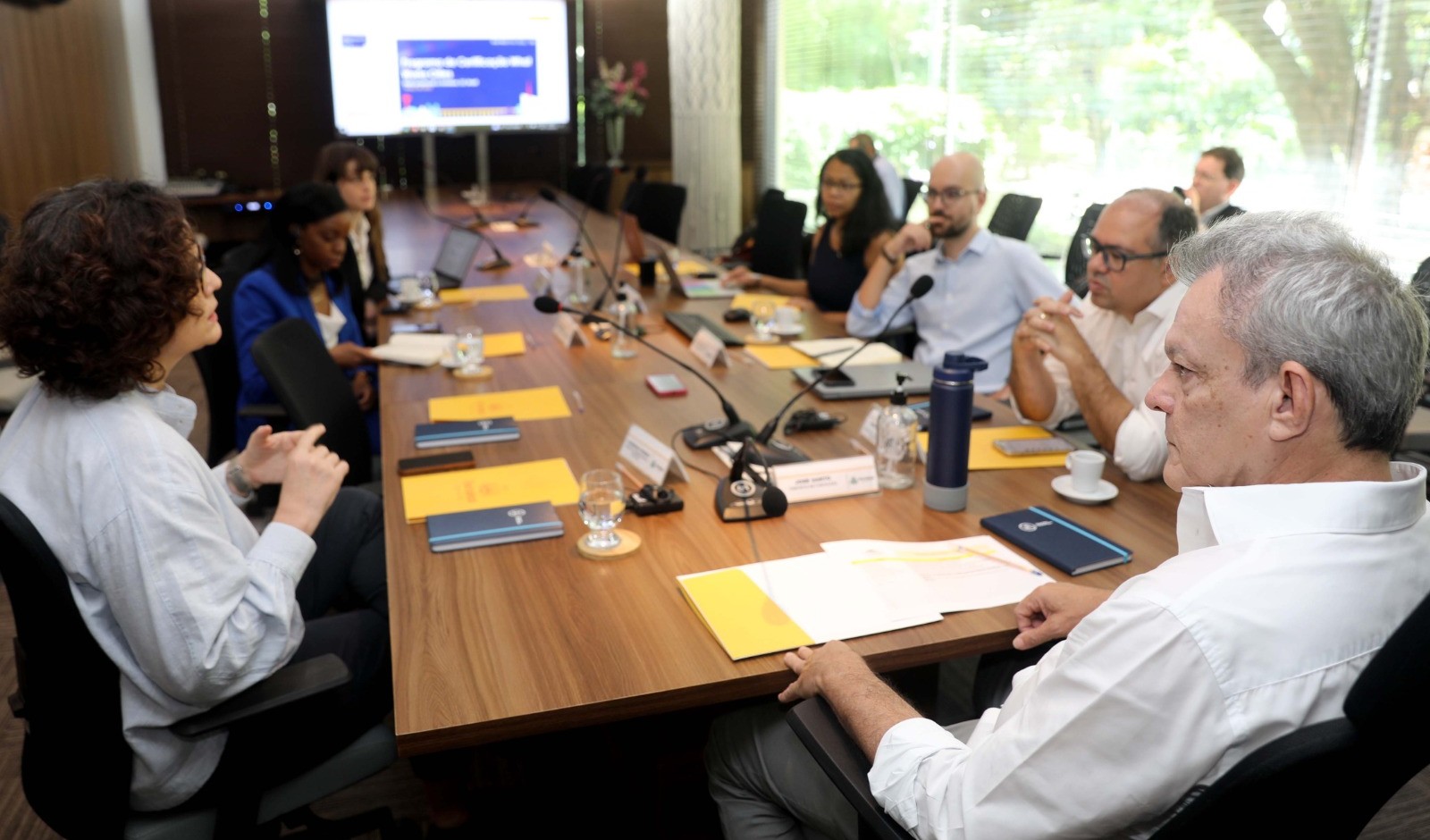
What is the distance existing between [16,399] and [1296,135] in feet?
15.5

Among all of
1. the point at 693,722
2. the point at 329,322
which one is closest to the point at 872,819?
the point at 693,722

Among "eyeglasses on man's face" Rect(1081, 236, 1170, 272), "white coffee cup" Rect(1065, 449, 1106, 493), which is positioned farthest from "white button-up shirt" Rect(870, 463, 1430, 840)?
"eyeglasses on man's face" Rect(1081, 236, 1170, 272)

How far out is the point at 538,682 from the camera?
4.23ft

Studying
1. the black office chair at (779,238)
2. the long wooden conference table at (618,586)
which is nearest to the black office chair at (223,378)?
the long wooden conference table at (618,586)

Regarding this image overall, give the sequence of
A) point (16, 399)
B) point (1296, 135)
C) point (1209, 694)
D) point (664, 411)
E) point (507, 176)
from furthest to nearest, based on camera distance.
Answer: point (507, 176) → point (1296, 135) → point (16, 399) → point (664, 411) → point (1209, 694)

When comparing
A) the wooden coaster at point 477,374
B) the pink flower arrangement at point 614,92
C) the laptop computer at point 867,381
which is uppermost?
the pink flower arrangement at point 614,92

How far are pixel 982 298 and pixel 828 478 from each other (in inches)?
65.4

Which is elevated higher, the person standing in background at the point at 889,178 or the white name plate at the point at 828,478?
the person standing in background at the point at 889,178

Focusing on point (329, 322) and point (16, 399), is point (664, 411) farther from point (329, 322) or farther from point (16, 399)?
point (16, 399)

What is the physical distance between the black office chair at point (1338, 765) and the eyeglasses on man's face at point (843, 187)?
335 cm

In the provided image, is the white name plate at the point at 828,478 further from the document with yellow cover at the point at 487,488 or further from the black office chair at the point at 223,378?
the black office chair at the point at 223,378

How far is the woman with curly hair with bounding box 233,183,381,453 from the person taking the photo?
2826 millimetres

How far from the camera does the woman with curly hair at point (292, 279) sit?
9.27 feet

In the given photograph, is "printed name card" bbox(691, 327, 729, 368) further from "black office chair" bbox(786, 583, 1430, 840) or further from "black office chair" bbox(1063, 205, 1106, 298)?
"black office chair" bbox(786, 583, 1430, 840)
